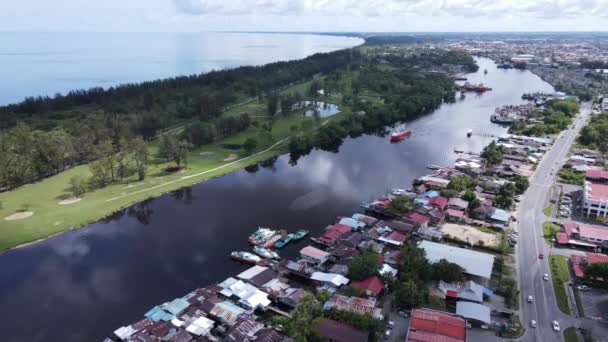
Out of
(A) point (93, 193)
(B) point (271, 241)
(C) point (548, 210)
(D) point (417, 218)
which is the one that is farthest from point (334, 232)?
(A) point (93, 193)

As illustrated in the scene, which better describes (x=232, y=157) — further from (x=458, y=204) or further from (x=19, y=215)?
(x=458, y=204)

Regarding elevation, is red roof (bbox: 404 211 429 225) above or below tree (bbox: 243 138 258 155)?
below

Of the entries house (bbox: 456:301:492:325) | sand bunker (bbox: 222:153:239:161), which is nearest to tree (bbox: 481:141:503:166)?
house (bbox: 456:301:492:325)

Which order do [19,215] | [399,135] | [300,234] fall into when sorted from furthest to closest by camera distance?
1. [399,135]
2. [19,215]
3. [300,234]

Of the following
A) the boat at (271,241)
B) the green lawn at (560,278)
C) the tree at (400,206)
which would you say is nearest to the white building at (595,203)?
the green lawn at (560,278)

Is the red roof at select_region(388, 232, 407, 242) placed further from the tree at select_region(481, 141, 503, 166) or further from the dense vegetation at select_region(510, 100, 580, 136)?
the dense vegetation at select_region(510, 100, 580, 136)
